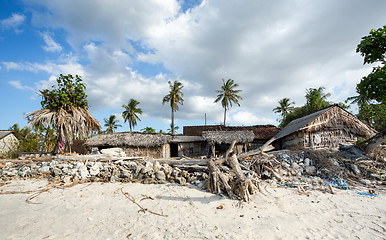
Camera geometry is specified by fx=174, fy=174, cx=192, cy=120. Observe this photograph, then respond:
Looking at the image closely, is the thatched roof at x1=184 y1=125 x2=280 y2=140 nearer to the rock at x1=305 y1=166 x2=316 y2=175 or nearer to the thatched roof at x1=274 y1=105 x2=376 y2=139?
the thatched roof at x1=274 y1=105 x2=376 y2=139

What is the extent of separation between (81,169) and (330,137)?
1620 centimetres

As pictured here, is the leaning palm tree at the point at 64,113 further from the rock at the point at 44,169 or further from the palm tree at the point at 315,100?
the palm tree at the point at 315,100

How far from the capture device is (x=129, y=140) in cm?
1648

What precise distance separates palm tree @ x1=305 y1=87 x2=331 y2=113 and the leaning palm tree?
25.0 metres

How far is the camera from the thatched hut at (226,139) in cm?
1608

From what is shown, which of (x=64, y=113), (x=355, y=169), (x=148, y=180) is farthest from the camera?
(x=64, y=113)

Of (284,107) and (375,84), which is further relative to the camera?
(284,107)

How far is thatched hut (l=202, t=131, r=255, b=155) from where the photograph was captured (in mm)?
16083

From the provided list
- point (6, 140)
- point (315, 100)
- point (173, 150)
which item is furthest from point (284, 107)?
point (6, 140)

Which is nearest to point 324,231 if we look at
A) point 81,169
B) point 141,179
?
point 141,179

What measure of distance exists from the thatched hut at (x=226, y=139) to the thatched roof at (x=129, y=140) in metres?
4.28

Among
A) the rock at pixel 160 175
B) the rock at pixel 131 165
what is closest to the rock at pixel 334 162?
the rock at pixel 160 175

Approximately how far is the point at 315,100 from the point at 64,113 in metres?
26.5

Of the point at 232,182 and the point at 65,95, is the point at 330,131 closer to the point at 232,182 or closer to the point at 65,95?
the point at 232,182
